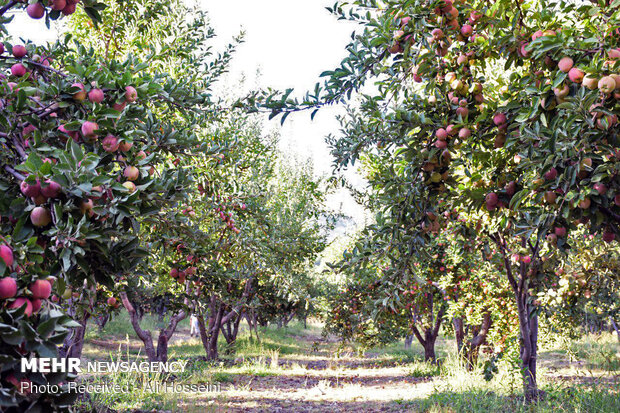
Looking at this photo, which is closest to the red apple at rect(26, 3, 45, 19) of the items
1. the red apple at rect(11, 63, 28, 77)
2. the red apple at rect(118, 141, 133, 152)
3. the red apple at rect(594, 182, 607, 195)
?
the red apple at rect(11, 63, 28, 77)

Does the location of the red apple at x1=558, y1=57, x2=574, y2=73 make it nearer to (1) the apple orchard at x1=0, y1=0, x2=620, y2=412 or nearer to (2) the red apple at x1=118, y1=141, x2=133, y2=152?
(1) the apple orchard at x1=0, y1=0, x2=620, y2=412

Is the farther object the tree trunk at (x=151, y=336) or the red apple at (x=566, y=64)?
the tree trunk at (x=151, y=336)

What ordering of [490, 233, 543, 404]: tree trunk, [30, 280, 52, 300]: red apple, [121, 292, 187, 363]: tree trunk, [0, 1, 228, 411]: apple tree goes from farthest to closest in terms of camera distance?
[121, 292, 187, 363]: tree trunk, [490, 233, 543, 404]: tree trunk, [30, 280, 52, 300]: red apple, [0, 1, 228, 411]: apple tree

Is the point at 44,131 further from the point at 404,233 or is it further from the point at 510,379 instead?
the point at 510,379

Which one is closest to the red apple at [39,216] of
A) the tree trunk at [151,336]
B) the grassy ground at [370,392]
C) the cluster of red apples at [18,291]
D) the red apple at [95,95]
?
the cluster of red apples at [18,291]

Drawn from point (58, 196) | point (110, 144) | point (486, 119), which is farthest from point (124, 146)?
point (486, 119)

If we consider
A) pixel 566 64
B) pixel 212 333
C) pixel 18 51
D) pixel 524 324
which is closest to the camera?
pixel 566 64

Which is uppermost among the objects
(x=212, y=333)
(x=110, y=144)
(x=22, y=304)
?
(x=110, y=144)

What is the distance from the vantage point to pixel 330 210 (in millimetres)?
15484

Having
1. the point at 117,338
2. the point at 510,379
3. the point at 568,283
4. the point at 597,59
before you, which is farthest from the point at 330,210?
the point at 117,338

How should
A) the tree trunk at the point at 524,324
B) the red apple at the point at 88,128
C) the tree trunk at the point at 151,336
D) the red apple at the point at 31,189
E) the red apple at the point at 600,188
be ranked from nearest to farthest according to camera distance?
the red apple at the point at 31,189, the red apple at the point at 88,128, the red apple at the point at 600,188, the tree trunk at the point at 524,324, the tree trunk at the point at 151,336

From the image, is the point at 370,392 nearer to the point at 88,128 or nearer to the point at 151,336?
the point at 151,336

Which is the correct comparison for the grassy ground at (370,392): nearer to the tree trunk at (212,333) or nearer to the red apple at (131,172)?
the tree trunk at (212,333)

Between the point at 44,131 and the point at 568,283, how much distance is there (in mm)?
5723
